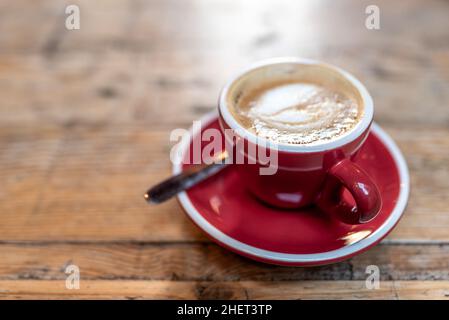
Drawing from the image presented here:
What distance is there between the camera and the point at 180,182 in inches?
23.7

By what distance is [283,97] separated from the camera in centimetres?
62

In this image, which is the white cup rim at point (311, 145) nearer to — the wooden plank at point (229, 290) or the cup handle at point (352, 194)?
the cup handle at point (352, 194)

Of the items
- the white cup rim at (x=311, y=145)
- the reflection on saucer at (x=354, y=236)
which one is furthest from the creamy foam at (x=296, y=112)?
the reflection on saucer at (x=354, y=236)

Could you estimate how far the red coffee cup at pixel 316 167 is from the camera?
508 millimetres

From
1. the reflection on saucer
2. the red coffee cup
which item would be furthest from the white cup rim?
the reflection on saucer

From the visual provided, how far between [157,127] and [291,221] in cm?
30

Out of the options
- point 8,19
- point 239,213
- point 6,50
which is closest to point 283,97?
point 239,213

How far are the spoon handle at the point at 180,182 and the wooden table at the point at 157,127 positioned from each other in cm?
4

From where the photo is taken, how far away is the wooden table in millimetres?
545

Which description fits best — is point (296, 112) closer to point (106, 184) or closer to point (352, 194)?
point (352, 194)

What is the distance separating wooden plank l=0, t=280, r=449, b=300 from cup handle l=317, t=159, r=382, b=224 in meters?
0.08

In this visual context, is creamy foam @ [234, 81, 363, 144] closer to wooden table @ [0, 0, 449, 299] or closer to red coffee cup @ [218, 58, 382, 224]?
red coffee cup @ [218, 58, 382, 224]

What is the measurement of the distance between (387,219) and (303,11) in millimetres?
643

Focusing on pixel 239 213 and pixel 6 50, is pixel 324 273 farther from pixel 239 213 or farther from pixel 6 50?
pixel 6 50
